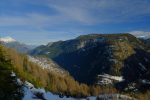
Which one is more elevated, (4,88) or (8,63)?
(8,63)

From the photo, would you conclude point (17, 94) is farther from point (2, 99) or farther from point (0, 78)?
point (0, 78)

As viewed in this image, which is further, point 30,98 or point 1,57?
point 30,98

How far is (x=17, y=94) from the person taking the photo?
5056 cm

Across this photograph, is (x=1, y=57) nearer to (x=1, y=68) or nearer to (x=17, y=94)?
(x=1, y=68)

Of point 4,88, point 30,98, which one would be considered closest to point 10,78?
point 4,88

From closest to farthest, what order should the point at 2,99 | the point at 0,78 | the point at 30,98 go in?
the point at 0,78 < the point at 2,99 < the point at 30,98

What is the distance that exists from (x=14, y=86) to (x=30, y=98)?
142 meters

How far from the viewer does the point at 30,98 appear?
187m

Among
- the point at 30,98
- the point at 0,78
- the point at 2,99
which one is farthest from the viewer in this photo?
the point at 30,98

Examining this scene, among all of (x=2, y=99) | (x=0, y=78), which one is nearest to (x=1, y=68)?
(x=0, y=78)

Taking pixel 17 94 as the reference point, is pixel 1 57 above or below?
above

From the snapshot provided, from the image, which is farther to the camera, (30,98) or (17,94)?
(30,98)

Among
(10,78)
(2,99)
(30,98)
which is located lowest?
(30,98)

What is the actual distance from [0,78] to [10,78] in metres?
1.61
